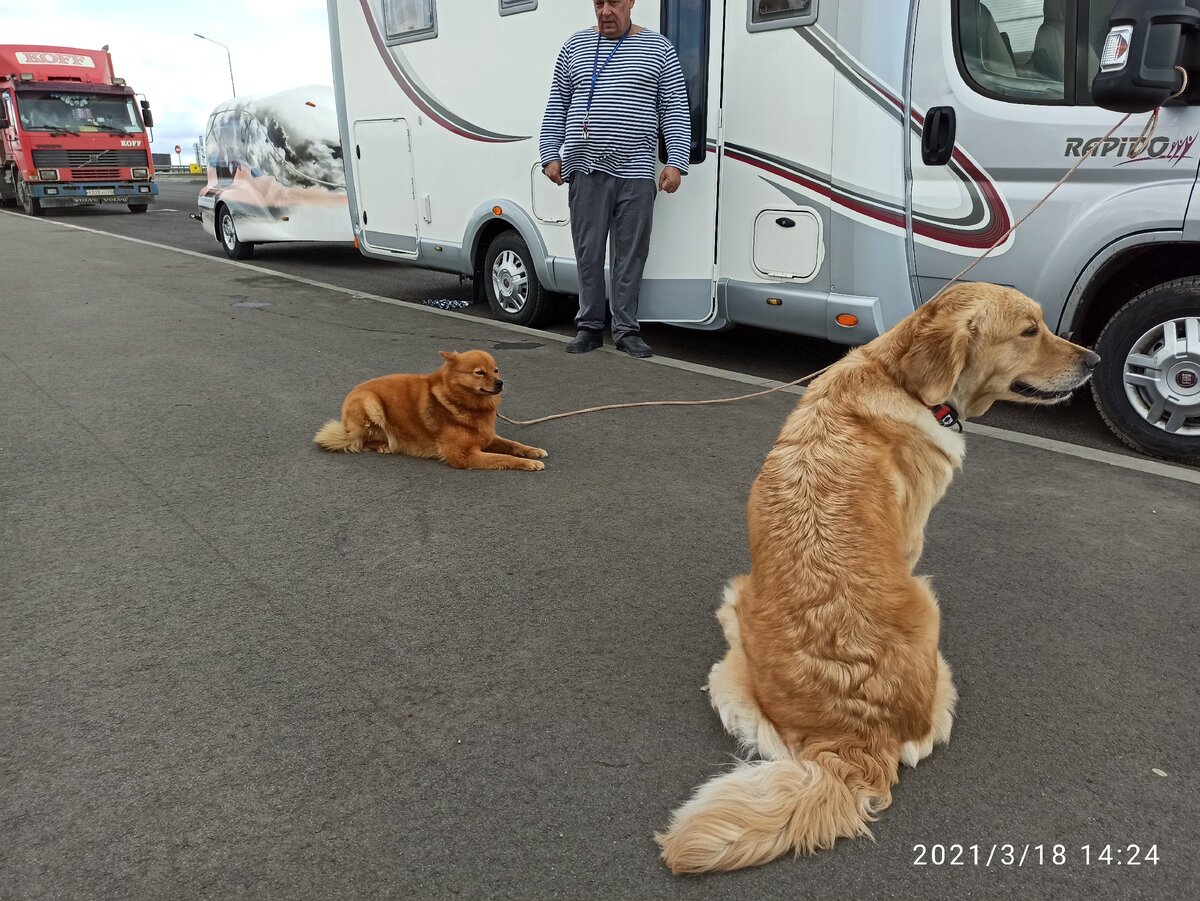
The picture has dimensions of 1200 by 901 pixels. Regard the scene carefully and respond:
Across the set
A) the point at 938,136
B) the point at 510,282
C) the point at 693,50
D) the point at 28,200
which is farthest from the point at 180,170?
the point at 938,136

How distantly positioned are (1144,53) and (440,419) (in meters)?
3.78

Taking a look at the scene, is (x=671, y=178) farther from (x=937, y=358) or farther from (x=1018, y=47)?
(x=937, y=358)

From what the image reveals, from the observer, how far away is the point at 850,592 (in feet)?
7.18

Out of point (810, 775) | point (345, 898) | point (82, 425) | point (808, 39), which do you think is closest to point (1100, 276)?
point (808, 39)

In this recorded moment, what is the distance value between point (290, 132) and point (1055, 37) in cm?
1123

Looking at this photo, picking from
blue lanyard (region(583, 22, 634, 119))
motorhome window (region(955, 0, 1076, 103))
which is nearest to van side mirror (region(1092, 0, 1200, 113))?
motorhome window (region(955, 0, 1076, 103))

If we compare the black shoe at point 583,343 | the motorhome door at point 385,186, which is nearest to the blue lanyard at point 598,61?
the black shoe at point 583,343

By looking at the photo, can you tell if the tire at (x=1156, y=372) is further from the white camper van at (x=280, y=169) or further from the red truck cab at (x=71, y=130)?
the red truck cab at (x=71, y=130)

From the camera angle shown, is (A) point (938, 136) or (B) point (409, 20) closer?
(A) point (938, 136)

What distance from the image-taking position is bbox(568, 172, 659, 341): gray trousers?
6.85 m

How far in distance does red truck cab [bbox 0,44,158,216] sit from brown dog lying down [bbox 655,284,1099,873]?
26850mm

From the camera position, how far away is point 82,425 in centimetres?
547

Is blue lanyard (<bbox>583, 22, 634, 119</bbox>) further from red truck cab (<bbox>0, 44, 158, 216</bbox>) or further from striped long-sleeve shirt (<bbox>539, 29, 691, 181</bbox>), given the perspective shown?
red truck cab (<bbox>0, 44, 158, 216</bbox>)
